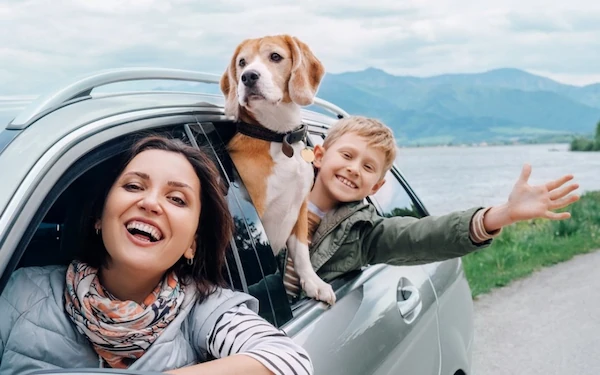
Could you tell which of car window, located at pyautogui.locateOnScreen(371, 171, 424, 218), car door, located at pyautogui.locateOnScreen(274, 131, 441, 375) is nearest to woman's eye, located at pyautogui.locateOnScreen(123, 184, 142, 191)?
car door, located at pyautogui.locateOnScreen(274, 131, 441, 375)

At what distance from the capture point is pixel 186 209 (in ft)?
5.67

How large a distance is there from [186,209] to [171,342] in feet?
1.01

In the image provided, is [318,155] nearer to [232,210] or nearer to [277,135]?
[277,135]

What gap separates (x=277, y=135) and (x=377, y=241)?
579mm

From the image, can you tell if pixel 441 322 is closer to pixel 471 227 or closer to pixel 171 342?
pixel 471 227

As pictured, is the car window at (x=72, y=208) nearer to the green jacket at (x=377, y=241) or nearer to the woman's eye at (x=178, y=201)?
the woman's eye at (x=178, y=201)

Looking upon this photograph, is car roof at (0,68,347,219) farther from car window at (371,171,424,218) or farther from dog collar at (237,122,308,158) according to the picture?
car window at (371,171,424,218)

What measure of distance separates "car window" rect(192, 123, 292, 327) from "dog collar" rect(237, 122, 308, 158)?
0.81 ft

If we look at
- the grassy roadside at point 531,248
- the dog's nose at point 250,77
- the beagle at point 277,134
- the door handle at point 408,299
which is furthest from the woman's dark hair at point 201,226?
the grassy roadside at point 531,248

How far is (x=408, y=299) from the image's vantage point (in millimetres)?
2930

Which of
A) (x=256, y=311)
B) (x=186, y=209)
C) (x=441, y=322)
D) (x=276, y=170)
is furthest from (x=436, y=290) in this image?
(x=186, y=209)

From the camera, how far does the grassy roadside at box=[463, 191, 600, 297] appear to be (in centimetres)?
868

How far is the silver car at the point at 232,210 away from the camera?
1.44 metres

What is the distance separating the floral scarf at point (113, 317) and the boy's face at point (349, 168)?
130 cm
